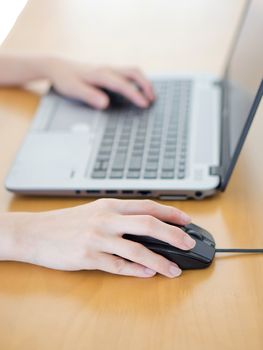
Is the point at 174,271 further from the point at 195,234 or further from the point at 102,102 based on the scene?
the point at 102,102

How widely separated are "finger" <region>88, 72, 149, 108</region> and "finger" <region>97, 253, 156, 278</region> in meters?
0.39

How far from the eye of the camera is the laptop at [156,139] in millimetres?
787

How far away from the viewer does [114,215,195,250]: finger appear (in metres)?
0.66

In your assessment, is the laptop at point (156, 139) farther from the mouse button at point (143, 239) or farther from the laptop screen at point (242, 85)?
the mouse button at point (143, 239)

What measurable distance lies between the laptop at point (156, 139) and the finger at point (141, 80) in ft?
0.07

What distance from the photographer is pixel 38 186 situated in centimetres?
81

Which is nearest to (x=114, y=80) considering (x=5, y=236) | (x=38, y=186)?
(x=38, y=186)

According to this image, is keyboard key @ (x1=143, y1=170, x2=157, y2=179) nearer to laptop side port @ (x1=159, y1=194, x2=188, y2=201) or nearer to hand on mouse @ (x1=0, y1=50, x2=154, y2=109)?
laptop side port @ (x1=159, y1=194, x2=188, y2=201)

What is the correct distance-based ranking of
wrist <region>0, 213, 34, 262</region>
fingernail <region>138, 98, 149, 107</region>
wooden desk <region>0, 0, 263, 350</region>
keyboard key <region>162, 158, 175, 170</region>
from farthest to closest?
1. fingernail <region>138, 98, 149, 107</region>
2. keyboard key <region>162, 158, 175, 170</region>
3. wrist <region>0, 213, 34, 262</region>
4. wooden desk <region>0, 0, 263, 350</region>

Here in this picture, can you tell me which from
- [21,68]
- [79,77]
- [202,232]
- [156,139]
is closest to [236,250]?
[202,232]

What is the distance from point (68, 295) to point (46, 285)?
0.04 m

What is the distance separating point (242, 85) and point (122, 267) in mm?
356

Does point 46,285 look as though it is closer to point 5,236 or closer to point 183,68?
point 5,236

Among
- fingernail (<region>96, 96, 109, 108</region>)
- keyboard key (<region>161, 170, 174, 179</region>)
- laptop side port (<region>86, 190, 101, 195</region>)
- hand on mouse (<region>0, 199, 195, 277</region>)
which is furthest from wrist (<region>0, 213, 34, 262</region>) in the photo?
fingernail (<region>96, 96, 109, 108</region>)
